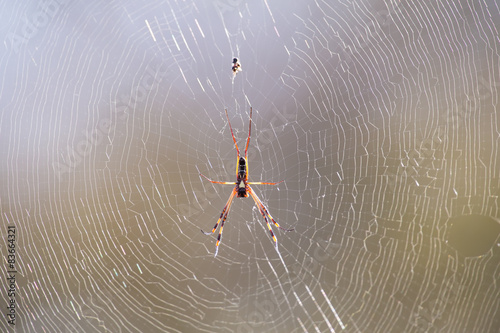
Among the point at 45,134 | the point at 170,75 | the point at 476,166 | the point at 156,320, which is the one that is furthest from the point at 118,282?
the point at 476,166

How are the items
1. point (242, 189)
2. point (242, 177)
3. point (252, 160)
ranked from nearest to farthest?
point (242, 177), point (242, 189), point (252, 160)

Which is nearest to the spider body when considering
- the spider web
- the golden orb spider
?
the golden orb spider

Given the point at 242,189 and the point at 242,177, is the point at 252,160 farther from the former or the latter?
the point at 242,177

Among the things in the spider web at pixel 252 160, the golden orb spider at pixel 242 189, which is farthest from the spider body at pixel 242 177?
the spider web at pixel 252 160

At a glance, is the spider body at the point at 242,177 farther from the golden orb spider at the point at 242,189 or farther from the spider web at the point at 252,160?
the spider web at the point at 252,160

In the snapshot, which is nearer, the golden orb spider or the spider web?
the golden orb spider

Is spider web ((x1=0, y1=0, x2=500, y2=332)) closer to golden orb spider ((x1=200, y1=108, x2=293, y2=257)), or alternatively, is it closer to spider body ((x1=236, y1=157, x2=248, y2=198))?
golden orb spider ((x1=200, y1=108, x2=293, y2=257))

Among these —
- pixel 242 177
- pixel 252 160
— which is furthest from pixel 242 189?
pixel 252 160

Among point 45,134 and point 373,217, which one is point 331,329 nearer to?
point 373,217

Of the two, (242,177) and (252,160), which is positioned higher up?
(252,160)
